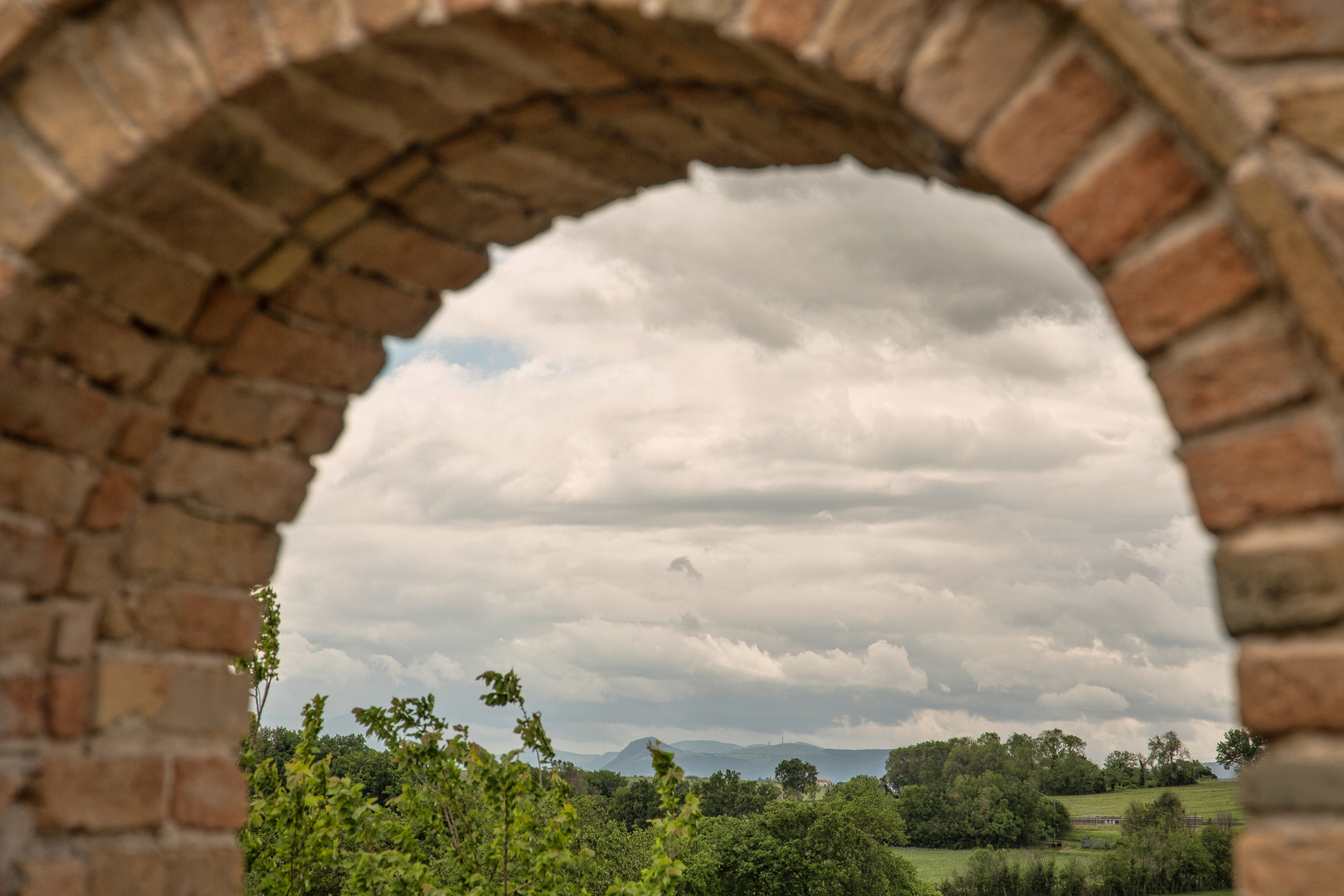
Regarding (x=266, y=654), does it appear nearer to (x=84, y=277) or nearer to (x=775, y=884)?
(x=84, y=277)

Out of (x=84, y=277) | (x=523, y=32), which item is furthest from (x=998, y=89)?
(x=84, y=277)

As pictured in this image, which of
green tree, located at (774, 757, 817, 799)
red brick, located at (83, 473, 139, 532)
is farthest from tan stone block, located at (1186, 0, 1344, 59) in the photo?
green tree, located at (774, 757, 817, 799)

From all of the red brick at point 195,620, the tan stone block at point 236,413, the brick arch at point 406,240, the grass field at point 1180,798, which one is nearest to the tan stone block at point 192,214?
the brick arch at point 406,240

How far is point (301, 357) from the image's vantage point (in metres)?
1.68

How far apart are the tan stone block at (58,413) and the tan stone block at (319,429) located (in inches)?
12.2

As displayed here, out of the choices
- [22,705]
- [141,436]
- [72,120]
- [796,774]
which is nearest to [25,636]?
[22,705]

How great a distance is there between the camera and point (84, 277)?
4.55 feet

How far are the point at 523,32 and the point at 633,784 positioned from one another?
38888mm

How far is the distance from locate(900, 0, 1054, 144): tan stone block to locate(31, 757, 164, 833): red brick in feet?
5.13

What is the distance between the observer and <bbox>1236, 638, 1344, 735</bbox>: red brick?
786mm

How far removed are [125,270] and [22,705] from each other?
2.29 ft

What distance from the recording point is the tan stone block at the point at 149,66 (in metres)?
1.25

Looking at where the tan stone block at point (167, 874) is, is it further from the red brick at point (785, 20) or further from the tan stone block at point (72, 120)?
the red brick at point (785, 20)

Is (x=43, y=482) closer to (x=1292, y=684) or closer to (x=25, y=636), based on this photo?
(x=25, y=636)
